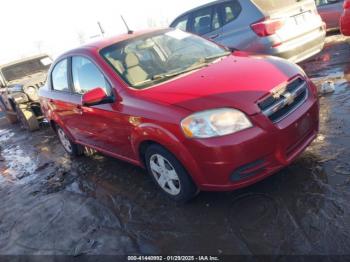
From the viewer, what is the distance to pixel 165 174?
12.4ft

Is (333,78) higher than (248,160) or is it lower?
lower

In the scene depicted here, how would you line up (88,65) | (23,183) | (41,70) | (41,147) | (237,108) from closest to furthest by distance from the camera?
1. (237,108)
2. (88,65)
3. (23,183)
4. (41,147)
5. (41,70)

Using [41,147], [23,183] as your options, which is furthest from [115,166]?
[41,147]

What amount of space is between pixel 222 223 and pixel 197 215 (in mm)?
310

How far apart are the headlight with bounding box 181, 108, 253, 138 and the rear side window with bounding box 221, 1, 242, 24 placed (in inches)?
165

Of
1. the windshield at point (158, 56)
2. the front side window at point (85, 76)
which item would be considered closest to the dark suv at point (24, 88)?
the front side window at point (85, 76)

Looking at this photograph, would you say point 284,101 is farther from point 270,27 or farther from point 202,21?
point 202,21

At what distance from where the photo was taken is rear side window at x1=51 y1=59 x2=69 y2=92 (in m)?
5.22

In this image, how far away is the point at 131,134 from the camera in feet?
12.7

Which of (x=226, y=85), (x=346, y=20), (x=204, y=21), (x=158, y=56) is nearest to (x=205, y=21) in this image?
(x=204, y=21)

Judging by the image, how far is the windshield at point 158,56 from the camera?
3998mm

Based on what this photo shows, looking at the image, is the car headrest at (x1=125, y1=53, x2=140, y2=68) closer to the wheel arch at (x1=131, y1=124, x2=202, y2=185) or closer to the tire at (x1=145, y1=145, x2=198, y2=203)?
the wheel arch at (x1=131, y1=124, x2=202, y2=185)

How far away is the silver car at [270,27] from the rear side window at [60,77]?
299 cm

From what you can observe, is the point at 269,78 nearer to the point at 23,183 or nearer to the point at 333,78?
the point at 333,78
